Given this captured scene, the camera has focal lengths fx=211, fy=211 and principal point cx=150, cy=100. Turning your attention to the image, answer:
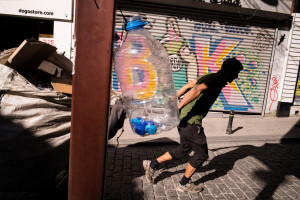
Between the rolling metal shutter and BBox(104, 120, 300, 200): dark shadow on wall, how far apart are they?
3.32 meters

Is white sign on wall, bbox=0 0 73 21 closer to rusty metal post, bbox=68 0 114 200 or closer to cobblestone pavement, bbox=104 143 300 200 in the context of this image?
cobblestone pavement, bbox=104 143 300 200

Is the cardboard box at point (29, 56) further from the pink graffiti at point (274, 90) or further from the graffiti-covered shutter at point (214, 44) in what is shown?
the pink graffiti at point (274, 90)

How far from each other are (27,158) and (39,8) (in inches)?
240

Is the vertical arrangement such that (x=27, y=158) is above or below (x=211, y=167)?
above

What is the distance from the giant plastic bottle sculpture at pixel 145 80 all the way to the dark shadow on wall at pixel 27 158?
1431 millimetres

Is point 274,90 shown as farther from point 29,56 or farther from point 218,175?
point 29,56

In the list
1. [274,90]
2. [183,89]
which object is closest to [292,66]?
[274,90]

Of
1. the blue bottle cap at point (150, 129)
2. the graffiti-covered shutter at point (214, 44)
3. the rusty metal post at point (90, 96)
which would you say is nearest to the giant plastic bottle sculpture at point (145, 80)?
the blue bottle cap at point (150, 129)

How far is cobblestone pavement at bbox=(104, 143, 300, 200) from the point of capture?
3191 millimetres

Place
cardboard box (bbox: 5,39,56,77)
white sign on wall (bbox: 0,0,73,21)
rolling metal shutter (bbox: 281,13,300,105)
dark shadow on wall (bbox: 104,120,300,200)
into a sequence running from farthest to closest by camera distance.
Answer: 1. rolling metal shutter (bbox: 281,13,300,105)
2. white sign on wall (bbox: 0,0,73,21)
3. dark shadow on wall (bbox: 104,120,300,200)
4. cardboard box (bbox: 5,39,56,77)

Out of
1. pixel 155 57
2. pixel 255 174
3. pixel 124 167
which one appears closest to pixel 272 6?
pixel 155 57

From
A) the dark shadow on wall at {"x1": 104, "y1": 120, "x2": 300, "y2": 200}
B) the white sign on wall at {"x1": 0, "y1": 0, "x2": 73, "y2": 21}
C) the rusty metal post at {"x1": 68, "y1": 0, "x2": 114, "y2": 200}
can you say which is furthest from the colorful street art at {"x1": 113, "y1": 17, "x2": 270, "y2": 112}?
the rusty metal post at {"x1": 68, "y1": 0, "x2": 114, "y2": 200}

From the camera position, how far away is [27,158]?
6.51ft

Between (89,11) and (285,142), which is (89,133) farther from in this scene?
(285,142)
